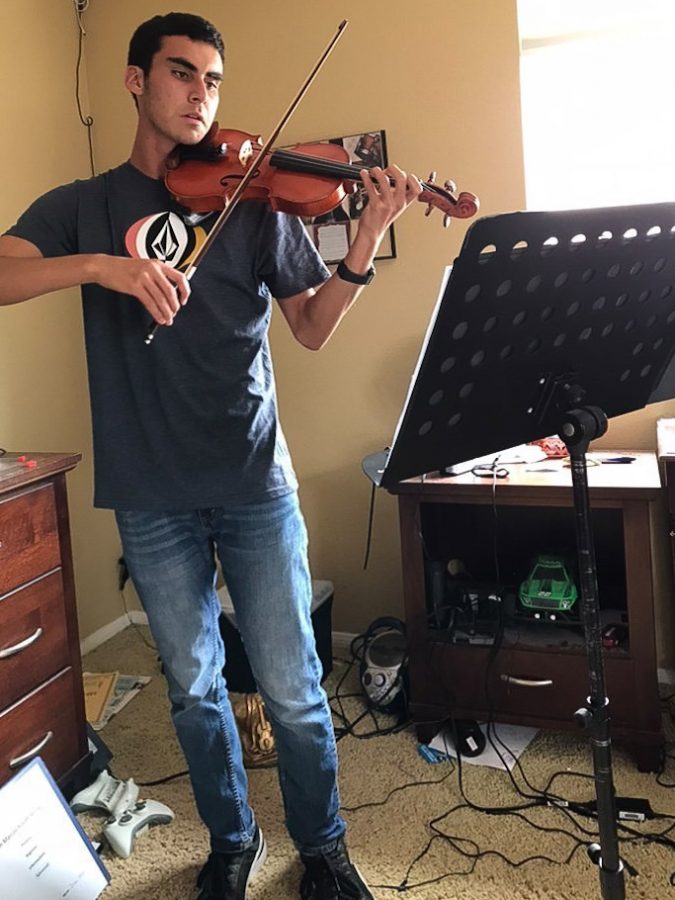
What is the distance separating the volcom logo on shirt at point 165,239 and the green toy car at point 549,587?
1092 mm

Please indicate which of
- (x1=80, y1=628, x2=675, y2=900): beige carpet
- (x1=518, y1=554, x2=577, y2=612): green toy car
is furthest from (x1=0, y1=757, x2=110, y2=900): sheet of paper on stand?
(x1=518, y1=554, x2=577, y2=612): green toy car

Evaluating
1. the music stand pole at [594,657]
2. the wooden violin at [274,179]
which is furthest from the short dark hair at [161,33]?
the music stand pole at [594,657]

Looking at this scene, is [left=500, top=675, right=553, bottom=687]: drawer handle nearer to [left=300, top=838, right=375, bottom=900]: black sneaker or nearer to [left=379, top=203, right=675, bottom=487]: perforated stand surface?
[left=300, top=838, right=375, bottom=900]: black sneaker

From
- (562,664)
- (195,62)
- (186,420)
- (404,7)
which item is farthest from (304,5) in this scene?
(562,664)

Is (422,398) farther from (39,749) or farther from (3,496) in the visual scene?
(39,749)

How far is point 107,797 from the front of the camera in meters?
1.63

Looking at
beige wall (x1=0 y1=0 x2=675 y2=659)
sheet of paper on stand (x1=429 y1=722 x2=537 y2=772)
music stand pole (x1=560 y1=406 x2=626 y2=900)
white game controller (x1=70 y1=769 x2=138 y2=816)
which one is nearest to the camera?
music stand pole (x1=560 y1=406 x2=626 y2=900)

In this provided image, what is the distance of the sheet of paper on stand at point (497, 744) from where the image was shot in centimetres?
170

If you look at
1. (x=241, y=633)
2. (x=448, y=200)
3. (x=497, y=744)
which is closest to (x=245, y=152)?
(x=448, y=200)

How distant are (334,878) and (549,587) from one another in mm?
799

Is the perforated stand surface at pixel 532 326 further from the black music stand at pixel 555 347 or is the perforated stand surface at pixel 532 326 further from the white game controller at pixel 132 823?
the white game controller at pixel 132 823

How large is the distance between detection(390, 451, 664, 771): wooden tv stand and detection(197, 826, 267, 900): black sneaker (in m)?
0.58

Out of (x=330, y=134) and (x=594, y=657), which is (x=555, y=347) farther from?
(x=330, y=134)

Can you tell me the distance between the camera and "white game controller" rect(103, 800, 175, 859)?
1.48 m
